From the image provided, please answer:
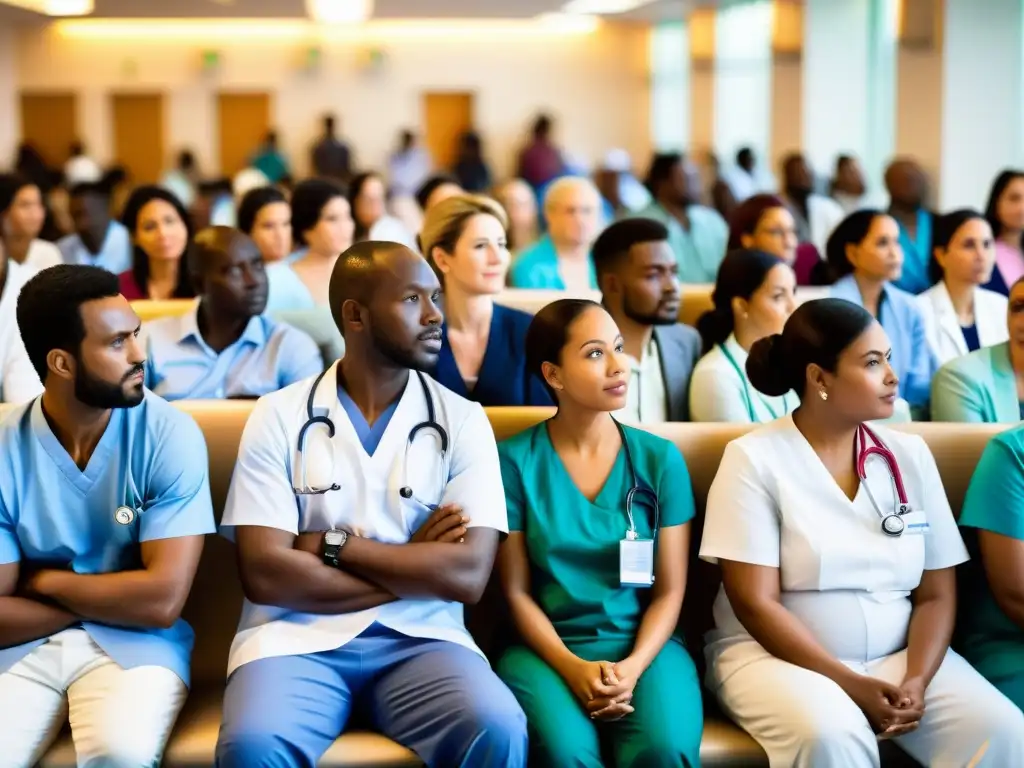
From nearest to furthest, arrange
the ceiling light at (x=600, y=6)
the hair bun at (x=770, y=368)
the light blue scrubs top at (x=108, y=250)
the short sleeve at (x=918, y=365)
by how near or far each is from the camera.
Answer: the hair bun at (x=770, y=368) → the short sleeve at (x=918, y=365) → the light blue scrubs top at (x=108, y=250) → the ceiling light at (x=600, y=6)

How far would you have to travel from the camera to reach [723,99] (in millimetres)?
15516

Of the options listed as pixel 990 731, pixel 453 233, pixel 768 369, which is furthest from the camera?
pixel 453 233

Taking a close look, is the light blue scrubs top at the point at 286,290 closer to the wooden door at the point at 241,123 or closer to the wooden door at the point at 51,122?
the wooden door at the point at 241,123

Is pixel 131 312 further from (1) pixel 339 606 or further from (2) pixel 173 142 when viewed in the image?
(2) pixel 173 142

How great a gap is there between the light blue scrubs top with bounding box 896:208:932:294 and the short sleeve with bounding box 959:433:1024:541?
3564 millimetres

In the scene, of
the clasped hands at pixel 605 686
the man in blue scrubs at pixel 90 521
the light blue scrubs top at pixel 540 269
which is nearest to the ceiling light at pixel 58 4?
the light blue scrubs top at pixel 540 269

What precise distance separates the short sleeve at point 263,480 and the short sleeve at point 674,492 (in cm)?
80

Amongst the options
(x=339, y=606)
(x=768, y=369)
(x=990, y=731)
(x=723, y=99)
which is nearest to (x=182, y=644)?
(x=339, y=606)

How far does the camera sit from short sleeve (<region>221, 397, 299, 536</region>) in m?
2.64

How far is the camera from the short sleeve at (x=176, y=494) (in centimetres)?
261

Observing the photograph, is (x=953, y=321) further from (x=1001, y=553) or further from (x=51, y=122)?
(x=51, y=122)

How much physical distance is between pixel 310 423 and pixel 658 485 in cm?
78

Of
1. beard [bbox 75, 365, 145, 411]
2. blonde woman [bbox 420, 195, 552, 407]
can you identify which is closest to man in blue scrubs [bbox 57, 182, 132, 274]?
blonde woman [bbox 420, 195, 552, 407]

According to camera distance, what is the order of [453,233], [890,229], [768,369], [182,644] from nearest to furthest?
[182,644] < [768,369] < [453,233] < [890,229]
